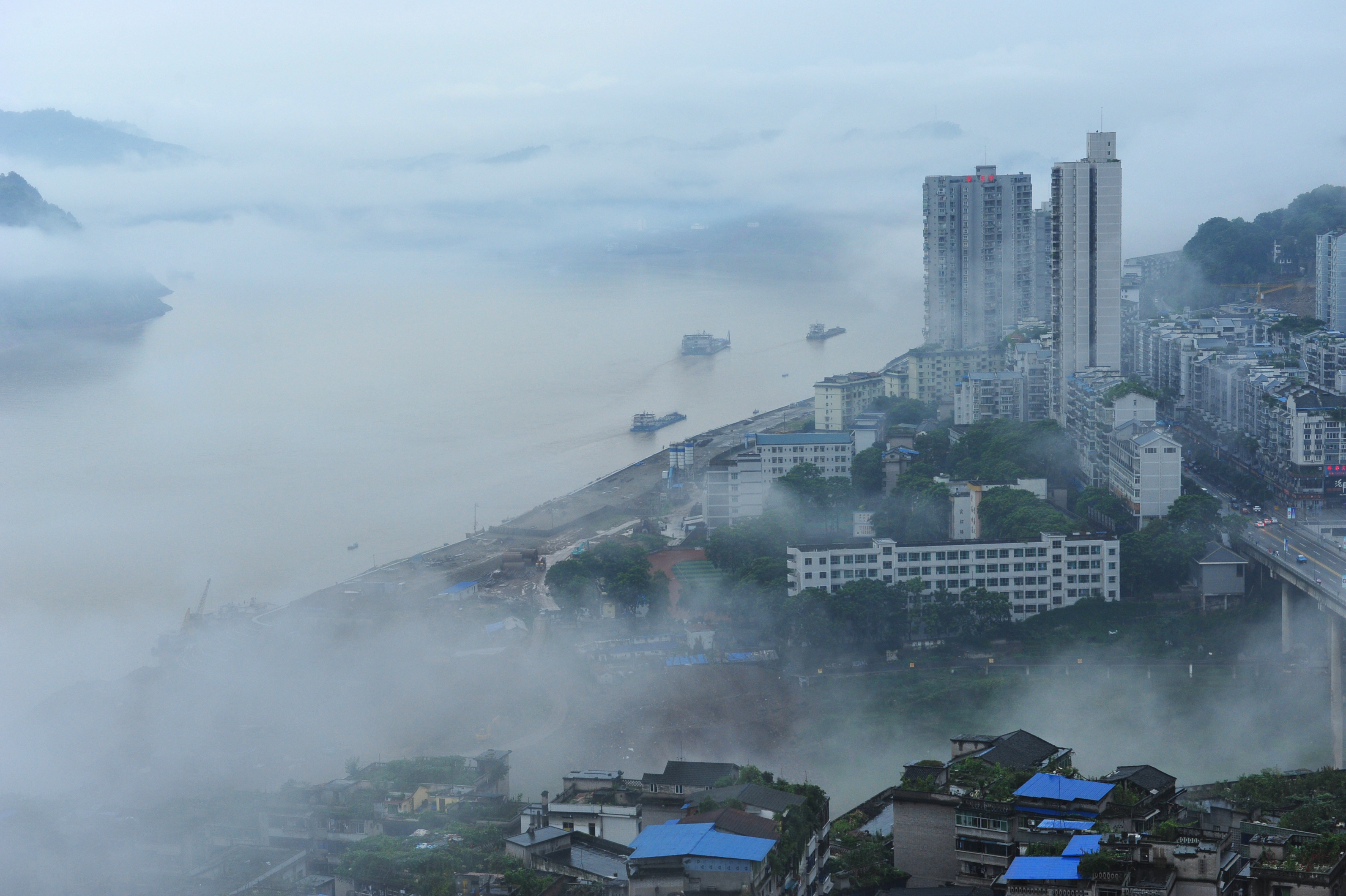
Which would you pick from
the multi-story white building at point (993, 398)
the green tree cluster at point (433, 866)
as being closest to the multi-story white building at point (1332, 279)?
the multi-story white building at point (993, 398)

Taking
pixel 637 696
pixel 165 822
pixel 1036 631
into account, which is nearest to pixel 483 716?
pixel 637 696

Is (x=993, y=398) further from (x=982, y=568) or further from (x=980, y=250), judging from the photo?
(x=982, y=568)

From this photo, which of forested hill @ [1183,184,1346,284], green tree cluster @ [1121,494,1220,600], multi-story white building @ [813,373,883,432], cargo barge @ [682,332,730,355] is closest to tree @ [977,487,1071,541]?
green tree cluster @ [1121,494,1220,600]

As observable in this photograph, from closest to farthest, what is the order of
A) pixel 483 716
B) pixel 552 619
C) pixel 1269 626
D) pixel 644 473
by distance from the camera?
1. pixel 483 716
2. pixel 1269 626
3. pixel 552 619
4. pixel 644 473

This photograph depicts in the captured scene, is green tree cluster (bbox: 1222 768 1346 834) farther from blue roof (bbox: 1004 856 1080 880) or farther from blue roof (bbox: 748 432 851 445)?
blue roof (bbox: 748 432 851 445)

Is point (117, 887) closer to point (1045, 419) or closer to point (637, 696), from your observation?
point (637, 696)

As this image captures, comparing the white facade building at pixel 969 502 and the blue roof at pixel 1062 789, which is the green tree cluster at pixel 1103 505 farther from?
the blue roof at pixel 1062 789

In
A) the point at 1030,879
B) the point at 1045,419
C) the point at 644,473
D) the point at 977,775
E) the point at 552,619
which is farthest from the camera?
the point at 644,473

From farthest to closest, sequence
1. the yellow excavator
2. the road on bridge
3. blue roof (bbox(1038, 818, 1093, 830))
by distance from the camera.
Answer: the yellow excavator, the road on bridge, blue roof (bbox(1038, 818, 1093, 830))

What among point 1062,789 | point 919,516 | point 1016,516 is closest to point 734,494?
point 919,516
